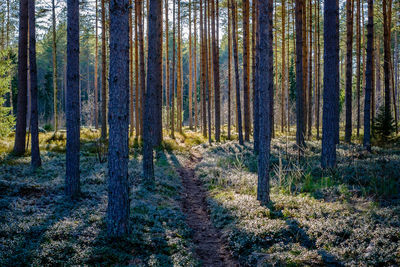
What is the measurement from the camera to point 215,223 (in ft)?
23.3

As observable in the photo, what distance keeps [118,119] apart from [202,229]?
345 centimetres

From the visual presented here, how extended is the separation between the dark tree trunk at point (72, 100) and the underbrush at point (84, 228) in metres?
0.56

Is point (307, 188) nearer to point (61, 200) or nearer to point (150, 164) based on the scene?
point (150, 164)

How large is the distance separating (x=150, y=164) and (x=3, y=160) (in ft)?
23.8

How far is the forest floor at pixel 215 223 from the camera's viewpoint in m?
4.73

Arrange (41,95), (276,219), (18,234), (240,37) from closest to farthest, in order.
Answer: (18,234) < (276,219) < (240,37) < (41,95)

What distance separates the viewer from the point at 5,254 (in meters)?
4.41

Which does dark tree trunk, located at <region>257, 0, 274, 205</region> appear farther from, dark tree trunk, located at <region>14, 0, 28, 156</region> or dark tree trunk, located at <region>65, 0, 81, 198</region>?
dark tree trunk, located at <region>14, 0, 28, 156</region>

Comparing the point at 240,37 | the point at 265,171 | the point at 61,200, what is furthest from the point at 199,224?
the point at 240,37

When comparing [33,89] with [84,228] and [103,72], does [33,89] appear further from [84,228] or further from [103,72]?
[103,72]

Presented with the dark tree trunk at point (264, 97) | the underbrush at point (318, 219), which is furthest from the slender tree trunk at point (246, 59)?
the dark tree trunk at point (264, 97)

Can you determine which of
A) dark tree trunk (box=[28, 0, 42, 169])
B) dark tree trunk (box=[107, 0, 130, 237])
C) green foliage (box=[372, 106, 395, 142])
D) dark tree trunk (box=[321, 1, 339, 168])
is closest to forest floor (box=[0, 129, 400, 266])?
dark tree trunk (box=[107, 0, 130, 237])

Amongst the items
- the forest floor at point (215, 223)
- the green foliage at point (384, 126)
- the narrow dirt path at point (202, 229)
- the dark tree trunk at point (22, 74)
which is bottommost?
the narrow dirt path at point (202, 229)

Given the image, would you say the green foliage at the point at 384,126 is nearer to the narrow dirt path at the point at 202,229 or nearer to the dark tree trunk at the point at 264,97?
the narrow dirt path at the point at 202,229
